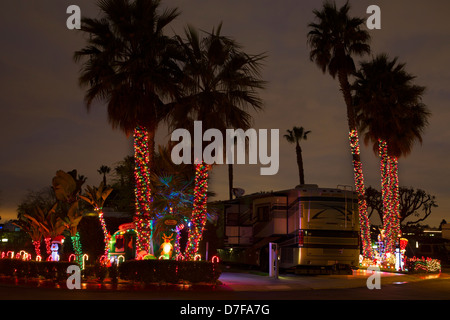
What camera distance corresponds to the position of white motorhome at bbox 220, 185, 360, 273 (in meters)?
22.0

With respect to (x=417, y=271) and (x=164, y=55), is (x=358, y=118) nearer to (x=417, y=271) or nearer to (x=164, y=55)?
(x=417, y=271)

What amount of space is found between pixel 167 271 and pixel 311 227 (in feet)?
22.9

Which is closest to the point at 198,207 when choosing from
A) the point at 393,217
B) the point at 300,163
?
the point at 393,217

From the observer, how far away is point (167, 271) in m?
17.5

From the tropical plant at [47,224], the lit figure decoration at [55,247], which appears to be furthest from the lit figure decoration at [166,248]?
the tropical plant at [47,224]

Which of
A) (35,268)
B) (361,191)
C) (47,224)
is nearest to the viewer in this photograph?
(35,268)

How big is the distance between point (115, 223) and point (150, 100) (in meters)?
12.4

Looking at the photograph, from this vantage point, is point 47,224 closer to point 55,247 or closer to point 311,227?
point 55,247

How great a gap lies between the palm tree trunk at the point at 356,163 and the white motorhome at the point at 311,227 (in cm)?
812

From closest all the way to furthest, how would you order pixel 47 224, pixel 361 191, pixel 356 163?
pixel 47 224 < pixel 361 191 < pixel 356 163

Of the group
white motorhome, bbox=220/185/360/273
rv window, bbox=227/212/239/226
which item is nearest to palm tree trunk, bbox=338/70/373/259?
rv window, bbox=227/212/239/226

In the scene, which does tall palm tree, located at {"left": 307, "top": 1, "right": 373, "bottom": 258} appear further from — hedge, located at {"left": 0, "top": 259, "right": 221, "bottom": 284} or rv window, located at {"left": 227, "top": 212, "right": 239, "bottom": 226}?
hedge, located at {"left": 0, "top": 259, "right": 221, "bottom": 284}

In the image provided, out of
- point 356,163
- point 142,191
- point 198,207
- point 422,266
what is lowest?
point 422,266

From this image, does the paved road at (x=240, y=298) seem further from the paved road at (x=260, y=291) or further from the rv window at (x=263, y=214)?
the rv window at (x=263, y=214)
